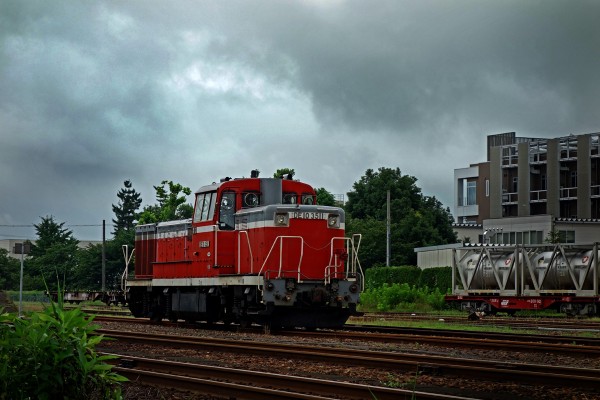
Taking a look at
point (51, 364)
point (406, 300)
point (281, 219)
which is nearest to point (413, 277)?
point (406, 300)

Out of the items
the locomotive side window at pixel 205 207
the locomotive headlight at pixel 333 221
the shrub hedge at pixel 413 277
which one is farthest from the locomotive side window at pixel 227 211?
the shrub hedge at pixel 413 277

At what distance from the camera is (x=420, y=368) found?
515 inches

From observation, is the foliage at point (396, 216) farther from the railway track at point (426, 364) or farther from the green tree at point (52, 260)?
the railway track at point (426, 364)

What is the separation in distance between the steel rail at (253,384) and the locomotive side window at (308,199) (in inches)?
393

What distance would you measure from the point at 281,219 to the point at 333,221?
5.23 ft

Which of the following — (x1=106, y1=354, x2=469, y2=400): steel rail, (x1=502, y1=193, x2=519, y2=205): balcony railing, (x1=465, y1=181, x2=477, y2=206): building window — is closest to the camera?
(x1=106, y1=354, x2=469, y2=400): steel rail

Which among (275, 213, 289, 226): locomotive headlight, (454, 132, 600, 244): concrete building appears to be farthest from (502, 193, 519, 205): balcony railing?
(275, 213, 289, 226): locomotive headlight

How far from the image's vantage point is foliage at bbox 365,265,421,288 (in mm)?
48750

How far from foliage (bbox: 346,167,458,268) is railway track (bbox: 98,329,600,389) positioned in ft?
193

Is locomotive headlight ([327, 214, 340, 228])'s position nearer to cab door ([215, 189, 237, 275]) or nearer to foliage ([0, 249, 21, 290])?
cab door ([215, 189, 237, 275])

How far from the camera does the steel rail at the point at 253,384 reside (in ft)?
34.3

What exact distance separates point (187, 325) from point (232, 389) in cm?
1500

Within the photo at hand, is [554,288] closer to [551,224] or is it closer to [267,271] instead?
[267,271]

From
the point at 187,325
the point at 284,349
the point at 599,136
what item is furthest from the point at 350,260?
the point at 599,136
